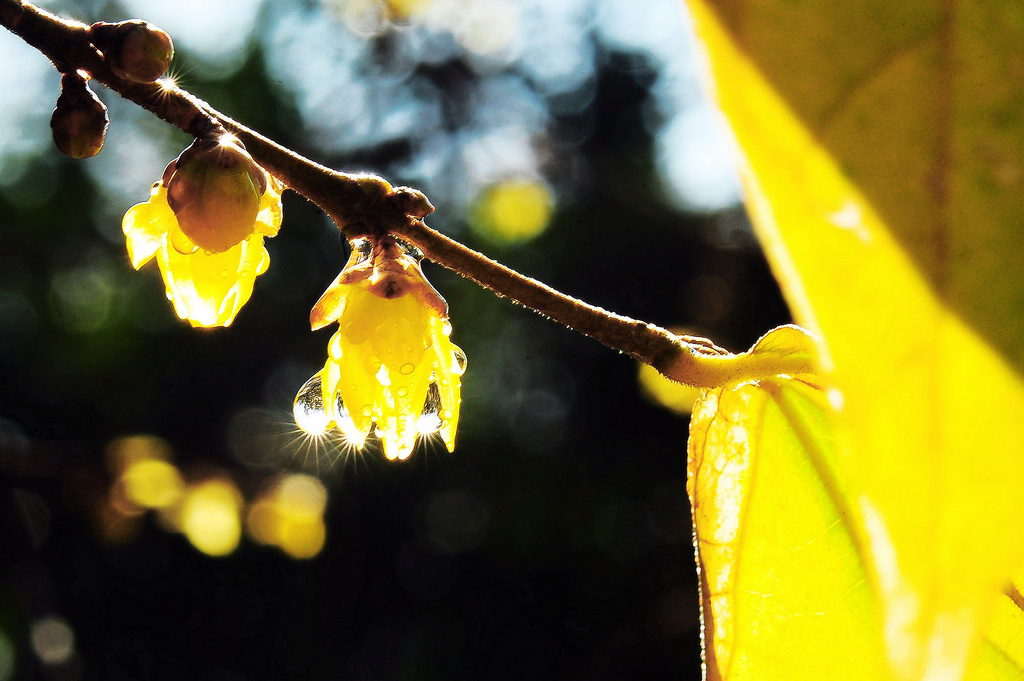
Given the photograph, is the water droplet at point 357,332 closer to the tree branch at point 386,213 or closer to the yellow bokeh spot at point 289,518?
the tree branch at point 386,213

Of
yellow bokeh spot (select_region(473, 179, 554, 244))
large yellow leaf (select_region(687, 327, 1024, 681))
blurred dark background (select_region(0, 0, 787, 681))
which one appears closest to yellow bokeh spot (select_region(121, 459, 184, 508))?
blurred dark background (select_region(0, 0, 787, 681))

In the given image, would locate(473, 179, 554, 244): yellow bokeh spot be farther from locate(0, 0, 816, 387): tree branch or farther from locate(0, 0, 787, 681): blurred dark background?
locate(0, 0, 816, 387): tree branch

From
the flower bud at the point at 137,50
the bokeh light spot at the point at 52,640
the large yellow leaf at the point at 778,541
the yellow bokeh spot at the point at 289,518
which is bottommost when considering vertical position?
the large yellow leaf at the point at 778,541

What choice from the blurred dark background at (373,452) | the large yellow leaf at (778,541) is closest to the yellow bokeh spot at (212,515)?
the blurred dark background at (373,452)

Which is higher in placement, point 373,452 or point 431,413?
point 373,452

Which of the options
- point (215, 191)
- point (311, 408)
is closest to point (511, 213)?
point (311, 408)

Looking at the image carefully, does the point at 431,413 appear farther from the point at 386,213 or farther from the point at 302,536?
the point at 302,536
